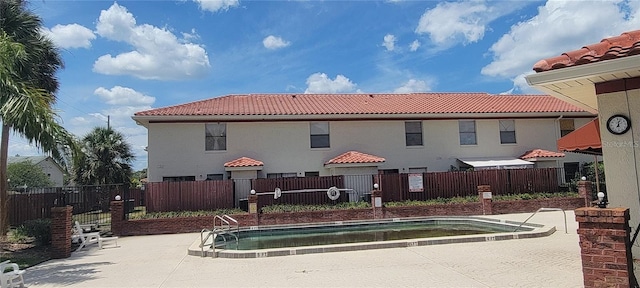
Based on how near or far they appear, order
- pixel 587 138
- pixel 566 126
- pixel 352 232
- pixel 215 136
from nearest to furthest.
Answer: pixel 587 138 < pixel 352 232 < pixel 215 136 < pixel 566 126

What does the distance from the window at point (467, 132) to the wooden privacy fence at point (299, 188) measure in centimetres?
952

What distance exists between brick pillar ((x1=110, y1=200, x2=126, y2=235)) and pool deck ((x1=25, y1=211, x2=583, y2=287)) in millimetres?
4989

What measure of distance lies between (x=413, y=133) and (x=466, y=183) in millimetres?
5033

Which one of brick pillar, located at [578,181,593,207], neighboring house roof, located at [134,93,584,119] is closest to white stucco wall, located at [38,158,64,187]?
neighboring house roof, located at [134,93,584,119]

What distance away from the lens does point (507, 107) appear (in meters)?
28.7

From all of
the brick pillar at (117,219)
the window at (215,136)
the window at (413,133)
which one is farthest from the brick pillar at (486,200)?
the brick pillar at (117,219)

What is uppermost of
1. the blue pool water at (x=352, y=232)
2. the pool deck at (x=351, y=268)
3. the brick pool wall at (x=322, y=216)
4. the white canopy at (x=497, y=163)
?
the white canopy at (x=497, y=163)

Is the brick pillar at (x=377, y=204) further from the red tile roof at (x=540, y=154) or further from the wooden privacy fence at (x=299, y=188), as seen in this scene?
the red tile roof at (x=540, y=154)

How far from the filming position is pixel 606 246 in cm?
513

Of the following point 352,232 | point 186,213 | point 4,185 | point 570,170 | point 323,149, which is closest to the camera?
point 4,185

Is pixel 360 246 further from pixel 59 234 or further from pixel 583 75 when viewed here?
pixel 59 234

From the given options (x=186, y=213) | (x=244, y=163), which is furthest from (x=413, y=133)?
(x=186, y=213)

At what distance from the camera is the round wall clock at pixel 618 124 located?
5.91 meters

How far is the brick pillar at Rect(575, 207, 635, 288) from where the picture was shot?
16.6 feet
